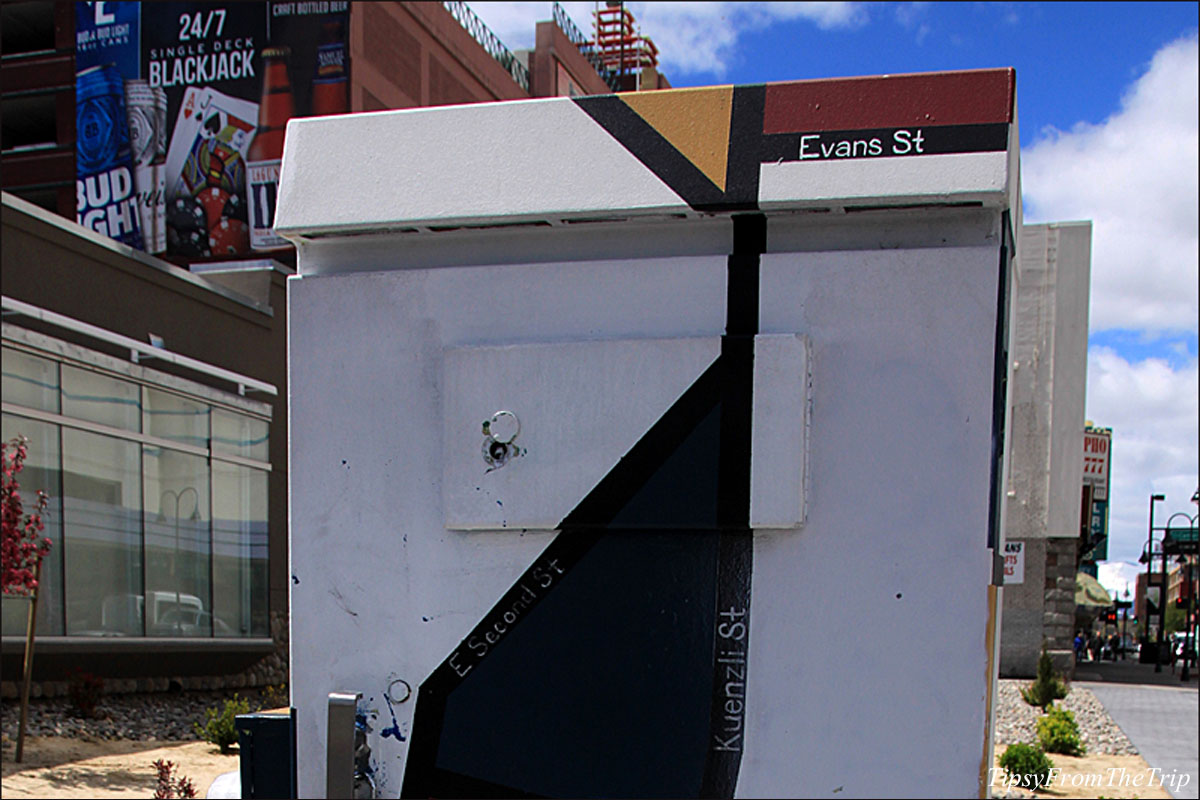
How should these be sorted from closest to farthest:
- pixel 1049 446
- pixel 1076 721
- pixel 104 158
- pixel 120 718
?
pixel 120 718, pixel 1076 721, pixel 1049 446, pixel 104 158

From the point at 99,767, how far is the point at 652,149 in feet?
26.1

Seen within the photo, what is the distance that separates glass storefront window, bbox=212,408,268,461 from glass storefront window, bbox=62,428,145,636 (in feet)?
5.07

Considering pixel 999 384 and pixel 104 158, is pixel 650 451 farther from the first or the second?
pixel 104 158

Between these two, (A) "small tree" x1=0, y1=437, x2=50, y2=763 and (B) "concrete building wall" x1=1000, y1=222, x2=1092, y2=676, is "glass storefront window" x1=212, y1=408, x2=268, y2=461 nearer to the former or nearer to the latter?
(A) "small tree" x1=0, y1=437, x2=50, y2=763

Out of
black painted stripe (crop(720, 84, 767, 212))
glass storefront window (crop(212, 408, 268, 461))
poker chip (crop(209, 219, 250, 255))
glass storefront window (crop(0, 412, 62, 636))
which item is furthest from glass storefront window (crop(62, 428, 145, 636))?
poker chip (crop(209, 219, 250, 255))

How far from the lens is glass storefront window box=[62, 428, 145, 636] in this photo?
11266 mm

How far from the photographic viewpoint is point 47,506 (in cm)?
1094

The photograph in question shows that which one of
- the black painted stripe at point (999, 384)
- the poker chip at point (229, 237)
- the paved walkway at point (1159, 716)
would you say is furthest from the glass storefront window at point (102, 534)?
the poker chip at point (229, 237)

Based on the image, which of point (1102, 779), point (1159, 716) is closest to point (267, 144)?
point (1159, 716)

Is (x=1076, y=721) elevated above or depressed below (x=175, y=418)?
below

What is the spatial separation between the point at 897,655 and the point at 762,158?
83 centimetres

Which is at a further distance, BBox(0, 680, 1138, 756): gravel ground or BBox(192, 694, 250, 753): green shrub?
BBox(0, 680, 1138, 756): gravel ground

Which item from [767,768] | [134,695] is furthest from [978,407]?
[134,695]

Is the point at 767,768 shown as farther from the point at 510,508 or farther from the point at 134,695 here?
the point at 134,695
